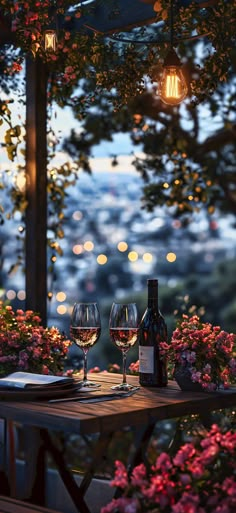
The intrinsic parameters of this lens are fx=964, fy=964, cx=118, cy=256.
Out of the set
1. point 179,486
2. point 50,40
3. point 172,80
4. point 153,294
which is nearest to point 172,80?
point 172,80

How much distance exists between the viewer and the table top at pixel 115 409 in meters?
2.54

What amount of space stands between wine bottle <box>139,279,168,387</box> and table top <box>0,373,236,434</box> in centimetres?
5

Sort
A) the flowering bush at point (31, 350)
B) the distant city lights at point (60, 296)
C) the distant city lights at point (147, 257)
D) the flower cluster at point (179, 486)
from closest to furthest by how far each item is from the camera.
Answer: the flower cluster at point (179, 486), the flowering bush at point (31, 350), the distant city lights at point (60, 296), the distant city lights at point (147, 257)

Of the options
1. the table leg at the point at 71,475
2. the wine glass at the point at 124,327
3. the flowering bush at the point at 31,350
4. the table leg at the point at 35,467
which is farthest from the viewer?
the table leg at the point at 35,467

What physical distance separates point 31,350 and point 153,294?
467 millimetres

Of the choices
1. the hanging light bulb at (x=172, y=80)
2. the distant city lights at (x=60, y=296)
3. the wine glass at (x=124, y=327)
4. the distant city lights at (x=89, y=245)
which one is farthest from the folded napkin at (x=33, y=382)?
the distant city lights at (x=89, y=245)

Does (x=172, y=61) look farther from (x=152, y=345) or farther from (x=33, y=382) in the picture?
(x=33, y=382)

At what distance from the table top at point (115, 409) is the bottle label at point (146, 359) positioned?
2.6 inches

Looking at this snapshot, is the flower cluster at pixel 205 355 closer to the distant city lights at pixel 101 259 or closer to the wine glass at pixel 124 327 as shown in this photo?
the wine glass at pixel 124 327

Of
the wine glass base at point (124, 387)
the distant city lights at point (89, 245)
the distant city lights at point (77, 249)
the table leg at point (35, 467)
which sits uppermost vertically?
the distant city lights at point (89, 245)

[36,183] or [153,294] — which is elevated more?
[36,183]

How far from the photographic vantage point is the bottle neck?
3.10 metres

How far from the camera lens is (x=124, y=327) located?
2977 millimetres

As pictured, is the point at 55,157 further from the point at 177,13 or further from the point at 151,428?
the point at 151,428
